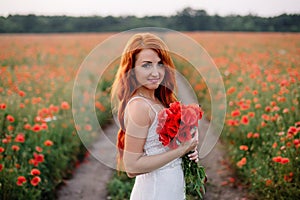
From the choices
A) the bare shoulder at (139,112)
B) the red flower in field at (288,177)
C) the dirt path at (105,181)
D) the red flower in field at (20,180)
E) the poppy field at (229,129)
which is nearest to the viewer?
the bare shoulder at (139,112)

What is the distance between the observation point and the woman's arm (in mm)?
1765

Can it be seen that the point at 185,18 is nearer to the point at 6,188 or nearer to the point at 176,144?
the point at 6,188

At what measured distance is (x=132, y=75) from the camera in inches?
74.5

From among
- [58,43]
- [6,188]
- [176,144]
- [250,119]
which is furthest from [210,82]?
[58,43]

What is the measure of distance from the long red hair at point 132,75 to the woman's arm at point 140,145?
15 cm

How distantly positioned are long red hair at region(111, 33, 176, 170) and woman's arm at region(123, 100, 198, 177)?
0.15 metres

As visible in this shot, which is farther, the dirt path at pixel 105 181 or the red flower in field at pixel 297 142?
the dirt path at pixel 105 181

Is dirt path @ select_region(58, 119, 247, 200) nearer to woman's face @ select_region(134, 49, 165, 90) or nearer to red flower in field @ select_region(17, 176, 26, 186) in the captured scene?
red flower in field @ select_region(17, 176, 26, 186)

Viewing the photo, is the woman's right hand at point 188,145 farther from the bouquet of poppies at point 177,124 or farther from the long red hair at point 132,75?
the long red hair at point 132,75

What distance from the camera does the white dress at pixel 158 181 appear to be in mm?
1875

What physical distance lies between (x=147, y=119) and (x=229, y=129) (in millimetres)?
3830

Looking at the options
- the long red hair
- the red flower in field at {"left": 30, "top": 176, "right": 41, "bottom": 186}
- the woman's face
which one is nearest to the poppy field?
the red flower in field at {"left": 30, "top": 176, "right": 41, "bottom": 186}

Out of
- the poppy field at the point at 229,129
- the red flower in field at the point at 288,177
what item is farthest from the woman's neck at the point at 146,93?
the red flower in field at the point at 288,177

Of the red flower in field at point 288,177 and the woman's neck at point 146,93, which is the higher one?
the woman's neck at point 146,93
